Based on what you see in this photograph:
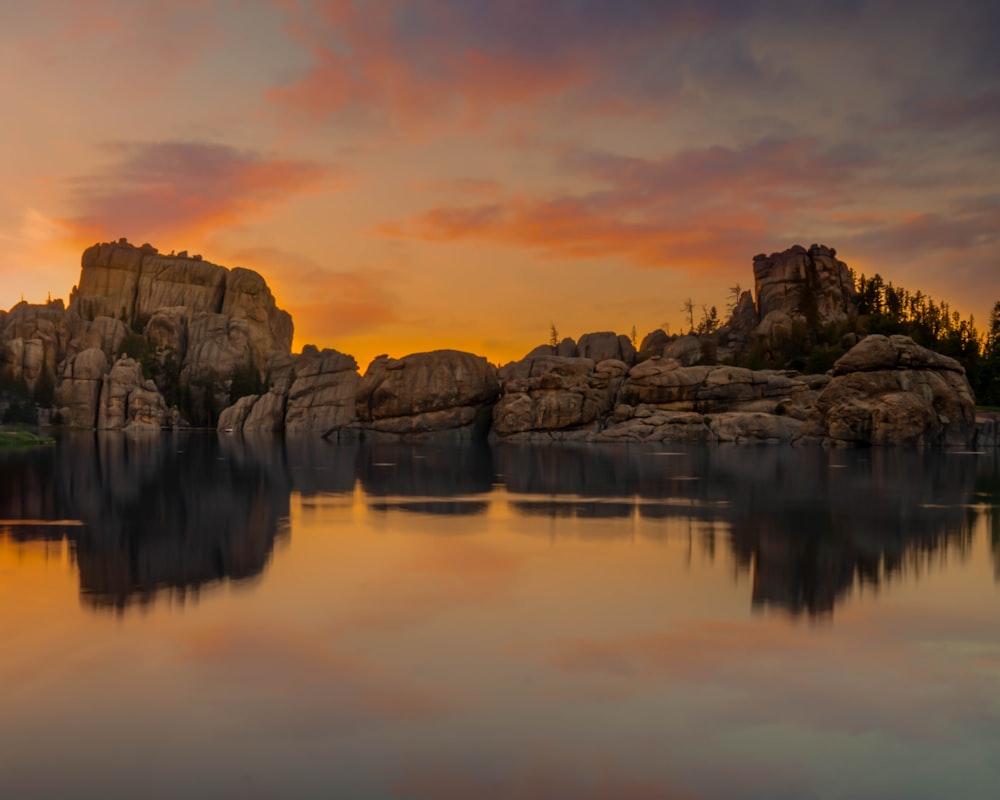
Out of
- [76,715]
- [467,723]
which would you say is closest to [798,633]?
[467,723]

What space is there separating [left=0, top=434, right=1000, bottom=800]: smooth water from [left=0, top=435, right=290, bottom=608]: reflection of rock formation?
149mm

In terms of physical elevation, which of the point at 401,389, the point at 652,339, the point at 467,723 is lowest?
the point at 467,723

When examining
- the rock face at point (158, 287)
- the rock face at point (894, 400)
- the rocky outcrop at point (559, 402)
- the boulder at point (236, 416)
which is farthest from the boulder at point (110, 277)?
the rock face at point (894, 400)

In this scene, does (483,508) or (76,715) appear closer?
(76,715)

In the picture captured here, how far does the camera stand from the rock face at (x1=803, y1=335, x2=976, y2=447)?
73438 mm

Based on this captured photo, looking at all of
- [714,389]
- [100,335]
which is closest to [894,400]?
[714,389]

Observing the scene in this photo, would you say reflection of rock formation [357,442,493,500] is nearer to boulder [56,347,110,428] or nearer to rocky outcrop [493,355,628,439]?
rocky outcrop [493,355,628,439]

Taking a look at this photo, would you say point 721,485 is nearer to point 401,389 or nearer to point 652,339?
point 401,389

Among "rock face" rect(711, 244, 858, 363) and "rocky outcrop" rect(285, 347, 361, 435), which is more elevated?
"rock face" rect(711, 244, 858, 363)

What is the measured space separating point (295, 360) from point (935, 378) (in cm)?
9595

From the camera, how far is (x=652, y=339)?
132500 millimetres

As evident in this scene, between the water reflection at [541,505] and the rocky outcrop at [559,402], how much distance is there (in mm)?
35581

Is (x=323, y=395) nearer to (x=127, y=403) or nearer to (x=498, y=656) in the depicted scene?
(x=127, y=403)

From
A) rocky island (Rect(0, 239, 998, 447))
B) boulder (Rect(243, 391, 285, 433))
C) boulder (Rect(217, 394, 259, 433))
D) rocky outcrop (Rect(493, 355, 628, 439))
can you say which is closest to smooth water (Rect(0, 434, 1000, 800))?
rocky island (Rect(0, 239, 998, 447))
